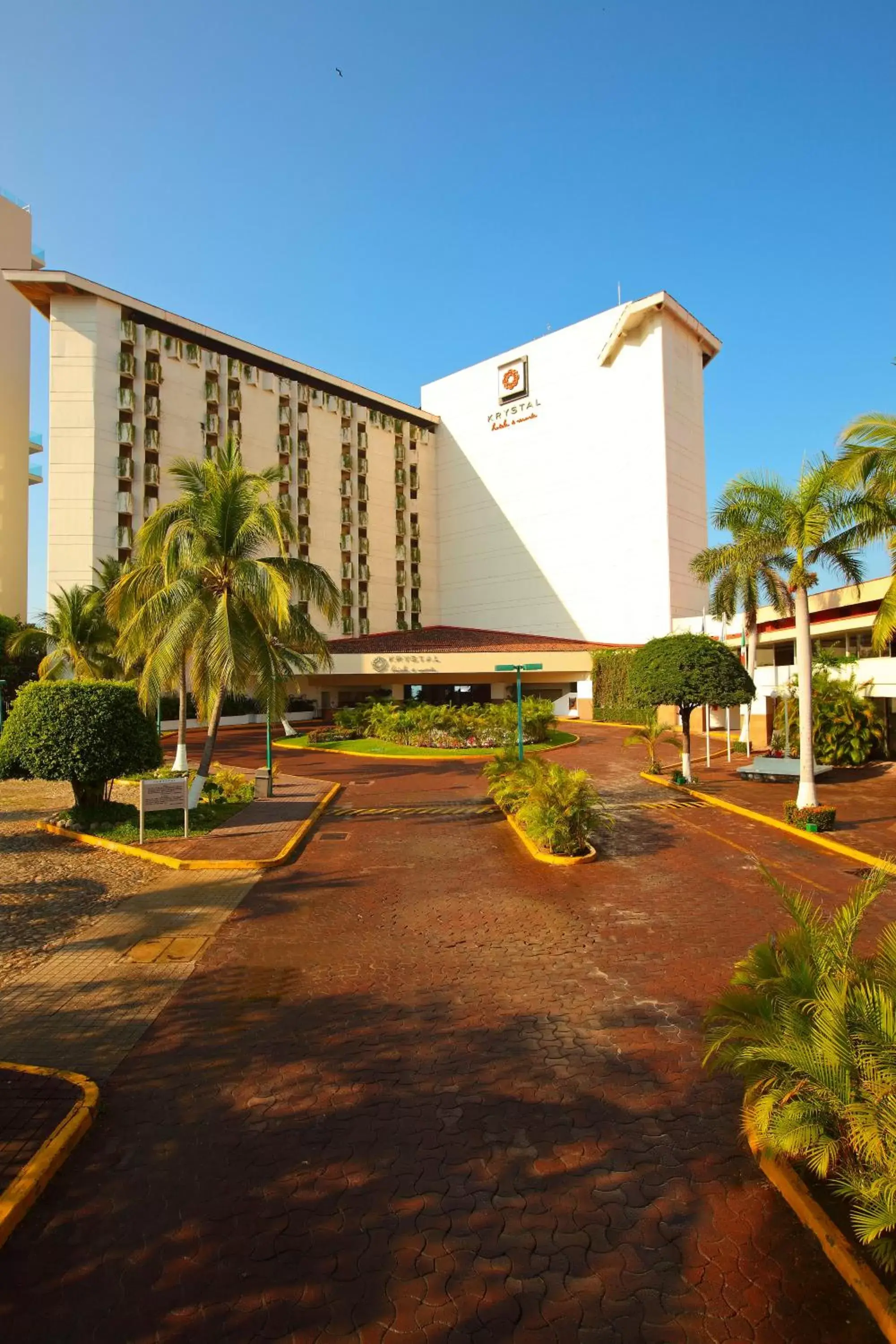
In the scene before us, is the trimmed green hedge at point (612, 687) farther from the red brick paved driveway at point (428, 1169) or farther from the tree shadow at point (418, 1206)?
the tree shadow at point (418, 1206)

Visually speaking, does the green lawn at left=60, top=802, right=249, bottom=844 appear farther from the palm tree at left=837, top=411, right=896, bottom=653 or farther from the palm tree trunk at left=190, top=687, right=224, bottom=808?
the palm tree at left=837, top=411, right=896, bottom=653

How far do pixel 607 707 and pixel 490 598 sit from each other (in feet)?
66.8

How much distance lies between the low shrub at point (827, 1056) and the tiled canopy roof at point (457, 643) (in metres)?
43.5

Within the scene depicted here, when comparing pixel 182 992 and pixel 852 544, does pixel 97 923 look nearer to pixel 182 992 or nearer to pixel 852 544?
pixel 182 992

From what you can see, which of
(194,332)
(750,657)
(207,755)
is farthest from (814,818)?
(194,332)

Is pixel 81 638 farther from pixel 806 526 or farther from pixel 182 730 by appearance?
pixel 806 526

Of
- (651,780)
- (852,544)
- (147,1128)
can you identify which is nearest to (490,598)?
(651,780)

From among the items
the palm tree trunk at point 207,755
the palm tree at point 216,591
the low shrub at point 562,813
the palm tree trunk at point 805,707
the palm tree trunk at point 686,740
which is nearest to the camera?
the low shrub at point 562,813

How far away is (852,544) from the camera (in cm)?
1670

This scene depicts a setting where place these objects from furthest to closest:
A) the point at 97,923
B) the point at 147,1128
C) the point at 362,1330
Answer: the point at 97,923 → the point at 147,1128 → the point at 362,1330

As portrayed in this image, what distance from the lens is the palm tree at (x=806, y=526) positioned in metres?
15.8

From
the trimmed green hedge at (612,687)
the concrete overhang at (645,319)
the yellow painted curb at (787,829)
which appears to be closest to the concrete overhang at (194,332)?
the concrete overhang at (645,319)

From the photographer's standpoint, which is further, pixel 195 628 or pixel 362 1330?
pixel 195 628

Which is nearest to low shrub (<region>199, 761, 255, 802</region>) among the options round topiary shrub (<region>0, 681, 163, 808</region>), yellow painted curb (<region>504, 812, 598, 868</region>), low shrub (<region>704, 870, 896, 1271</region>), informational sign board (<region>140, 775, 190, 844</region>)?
round topiary shrub (<region>0, 681, 163, 808</region>)
